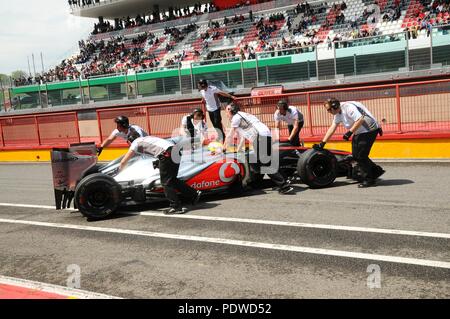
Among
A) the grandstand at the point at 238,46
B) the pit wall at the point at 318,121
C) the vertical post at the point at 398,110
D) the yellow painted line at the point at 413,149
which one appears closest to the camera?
the yellow painted line at the point at 413,149

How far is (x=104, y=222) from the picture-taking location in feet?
24.0

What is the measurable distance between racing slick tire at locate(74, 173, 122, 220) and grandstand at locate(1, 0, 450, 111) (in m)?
11.9

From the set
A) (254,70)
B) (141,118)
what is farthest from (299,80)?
(141,118)

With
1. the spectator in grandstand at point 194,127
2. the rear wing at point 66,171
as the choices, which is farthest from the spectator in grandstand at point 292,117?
the rear wing at point 66,171

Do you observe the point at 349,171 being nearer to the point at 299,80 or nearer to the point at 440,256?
the point at 440,256

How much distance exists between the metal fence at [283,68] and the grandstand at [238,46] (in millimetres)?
35

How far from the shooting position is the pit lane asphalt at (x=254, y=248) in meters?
4.34

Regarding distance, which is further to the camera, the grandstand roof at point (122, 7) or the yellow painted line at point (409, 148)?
the grandstand roof at point (122, 7)

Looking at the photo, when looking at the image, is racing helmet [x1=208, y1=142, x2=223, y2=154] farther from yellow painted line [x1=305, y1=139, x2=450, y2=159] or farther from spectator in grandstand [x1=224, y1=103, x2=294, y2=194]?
yellow painted line [x1=305, y1=139, x2=450, y2=159]

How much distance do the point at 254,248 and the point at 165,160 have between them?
2466 millimetres

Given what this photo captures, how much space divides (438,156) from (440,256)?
22.6 feet

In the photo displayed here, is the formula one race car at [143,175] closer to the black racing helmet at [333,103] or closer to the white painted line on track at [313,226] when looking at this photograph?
the white painted line on track at [313,226]

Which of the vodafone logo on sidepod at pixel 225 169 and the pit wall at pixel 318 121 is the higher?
the pit wall at pixel 318 121

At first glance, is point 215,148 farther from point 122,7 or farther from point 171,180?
point 122,7
